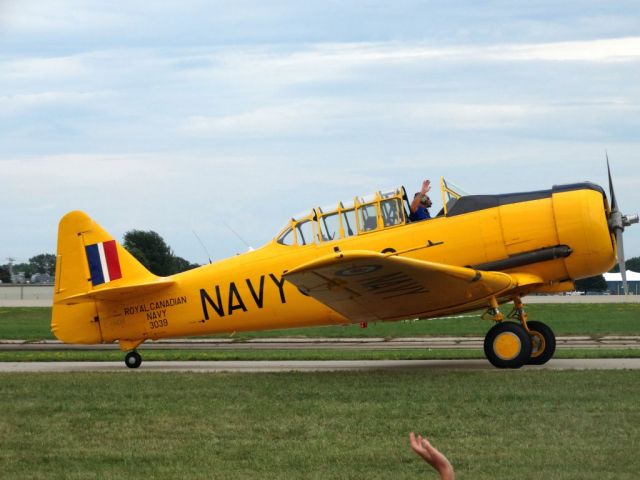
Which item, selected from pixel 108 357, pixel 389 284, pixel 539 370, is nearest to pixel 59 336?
pixel 108 357

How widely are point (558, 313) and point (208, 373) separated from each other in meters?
30.4

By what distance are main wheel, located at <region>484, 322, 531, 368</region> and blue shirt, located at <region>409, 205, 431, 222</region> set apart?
2.16 metres

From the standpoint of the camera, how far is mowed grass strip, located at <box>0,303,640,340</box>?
1282 inches

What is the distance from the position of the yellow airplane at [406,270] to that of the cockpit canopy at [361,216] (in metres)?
0.02

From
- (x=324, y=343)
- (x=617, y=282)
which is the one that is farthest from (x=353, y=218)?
(x=617, y=282)

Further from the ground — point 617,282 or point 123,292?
point 123,292

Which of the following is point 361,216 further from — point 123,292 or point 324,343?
point 324,343

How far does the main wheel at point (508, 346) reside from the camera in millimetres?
15734

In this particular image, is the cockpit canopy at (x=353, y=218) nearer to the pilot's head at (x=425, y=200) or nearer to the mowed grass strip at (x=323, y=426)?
the pilot's head at (x=425, y=200)

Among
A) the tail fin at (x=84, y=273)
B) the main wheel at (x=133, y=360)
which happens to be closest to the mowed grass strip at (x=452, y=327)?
the main wheel at (x=133, y=360)

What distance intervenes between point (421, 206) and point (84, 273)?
6.59 metres

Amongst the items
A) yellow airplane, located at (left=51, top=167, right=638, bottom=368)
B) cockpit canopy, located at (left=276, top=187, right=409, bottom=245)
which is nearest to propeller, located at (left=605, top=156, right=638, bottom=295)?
yellow airplane, located at (left=51, top=167, right=638, bottom=368)

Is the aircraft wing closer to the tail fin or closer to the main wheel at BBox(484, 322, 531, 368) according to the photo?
the main wheel at BBox(484, 322, 531, 368)

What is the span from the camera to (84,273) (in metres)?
18.7
